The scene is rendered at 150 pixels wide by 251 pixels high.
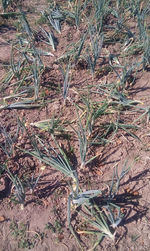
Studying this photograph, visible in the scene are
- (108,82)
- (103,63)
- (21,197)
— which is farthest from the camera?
(103,63)

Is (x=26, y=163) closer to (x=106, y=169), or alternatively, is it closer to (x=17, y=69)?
(x=106, y=169)

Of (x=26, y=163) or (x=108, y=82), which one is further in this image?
(x=108, y=82)

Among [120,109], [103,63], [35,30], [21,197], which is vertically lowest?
[21,197]

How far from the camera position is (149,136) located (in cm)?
231

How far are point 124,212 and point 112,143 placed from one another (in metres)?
0.57

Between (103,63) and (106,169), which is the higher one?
(103,63)

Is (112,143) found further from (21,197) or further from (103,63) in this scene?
(103,63)

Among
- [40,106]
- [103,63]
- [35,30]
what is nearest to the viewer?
[40,106]

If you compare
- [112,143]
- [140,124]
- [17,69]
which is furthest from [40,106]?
[140,124]

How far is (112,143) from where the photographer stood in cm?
227

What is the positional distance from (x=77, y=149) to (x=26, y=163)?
0.42 meters

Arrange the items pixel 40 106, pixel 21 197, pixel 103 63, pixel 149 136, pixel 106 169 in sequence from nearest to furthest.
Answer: pixel 21 197
pixel 106 169
pixel 149 136
pixel 40 106
pixel 103 63

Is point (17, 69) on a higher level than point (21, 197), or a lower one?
higher

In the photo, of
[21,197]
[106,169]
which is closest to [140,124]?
[106,169]
